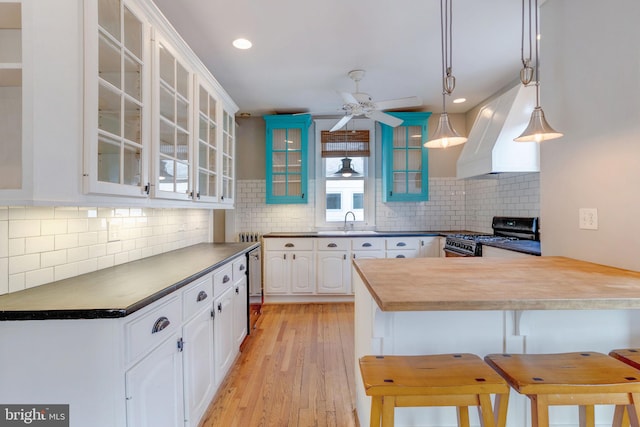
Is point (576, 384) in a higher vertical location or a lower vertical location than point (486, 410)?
higher

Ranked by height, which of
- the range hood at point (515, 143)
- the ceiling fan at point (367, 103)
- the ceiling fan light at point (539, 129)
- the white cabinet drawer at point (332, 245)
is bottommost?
the white cabinet drawer at point (332, 245)

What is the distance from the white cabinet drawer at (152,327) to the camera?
1132 millimetres

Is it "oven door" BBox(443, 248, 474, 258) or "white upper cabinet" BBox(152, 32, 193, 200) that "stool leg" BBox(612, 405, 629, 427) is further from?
"white upper cabinet" BBox(152, 32, 193, 200)

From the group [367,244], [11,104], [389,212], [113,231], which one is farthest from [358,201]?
[11,104]

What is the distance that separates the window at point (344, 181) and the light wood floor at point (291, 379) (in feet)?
5.26

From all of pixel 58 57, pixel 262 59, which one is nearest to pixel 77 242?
pixel 58 57

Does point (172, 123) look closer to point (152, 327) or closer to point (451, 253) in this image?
point (152, 327)

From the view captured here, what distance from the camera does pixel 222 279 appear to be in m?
2.14

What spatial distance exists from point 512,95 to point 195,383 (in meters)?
3.38

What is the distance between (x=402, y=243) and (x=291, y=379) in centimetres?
229

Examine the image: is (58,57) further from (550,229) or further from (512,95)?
(512,95)

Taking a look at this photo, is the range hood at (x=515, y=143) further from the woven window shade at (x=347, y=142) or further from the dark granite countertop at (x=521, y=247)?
the woven window shade at (x=347, y=142)

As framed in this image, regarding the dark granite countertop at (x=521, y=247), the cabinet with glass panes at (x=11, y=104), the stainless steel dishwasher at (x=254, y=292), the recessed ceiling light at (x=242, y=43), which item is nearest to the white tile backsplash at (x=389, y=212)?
the stainless steel dishwasher at (x=254, y=292)

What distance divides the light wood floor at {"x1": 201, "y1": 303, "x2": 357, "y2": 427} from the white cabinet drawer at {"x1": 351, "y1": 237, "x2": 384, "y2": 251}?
3.02ft
